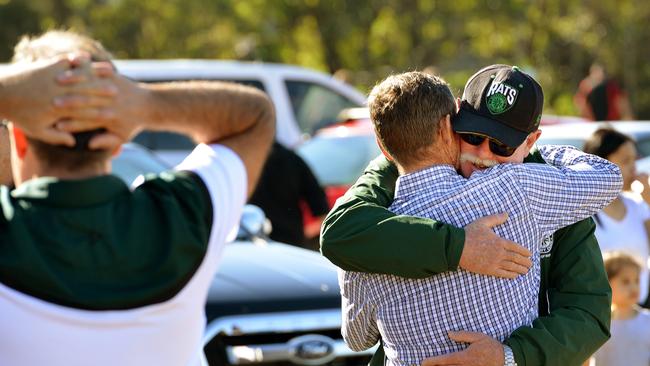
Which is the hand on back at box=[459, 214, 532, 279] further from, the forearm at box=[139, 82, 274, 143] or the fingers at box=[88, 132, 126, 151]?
the fingers at box=[88, 132, 126, 151]

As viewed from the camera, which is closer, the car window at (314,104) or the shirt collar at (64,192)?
the shirt collar at (64,192)

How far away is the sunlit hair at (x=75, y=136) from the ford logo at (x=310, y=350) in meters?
3.23

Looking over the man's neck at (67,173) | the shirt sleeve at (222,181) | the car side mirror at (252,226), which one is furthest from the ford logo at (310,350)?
the man's neck at (67,173)

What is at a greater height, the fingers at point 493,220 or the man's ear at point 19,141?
the man's ear at point 19,141

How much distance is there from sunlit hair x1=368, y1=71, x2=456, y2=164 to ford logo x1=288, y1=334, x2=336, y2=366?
243cm

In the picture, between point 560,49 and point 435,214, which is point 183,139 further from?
point 560,49

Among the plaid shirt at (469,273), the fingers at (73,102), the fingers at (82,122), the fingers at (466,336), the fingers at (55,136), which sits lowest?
the fingers at (466,336)

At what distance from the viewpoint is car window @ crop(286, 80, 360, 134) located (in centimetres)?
1400

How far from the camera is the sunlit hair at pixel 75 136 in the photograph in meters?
2.35

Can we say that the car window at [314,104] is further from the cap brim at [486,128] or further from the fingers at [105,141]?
A: the fingers at [105,141]

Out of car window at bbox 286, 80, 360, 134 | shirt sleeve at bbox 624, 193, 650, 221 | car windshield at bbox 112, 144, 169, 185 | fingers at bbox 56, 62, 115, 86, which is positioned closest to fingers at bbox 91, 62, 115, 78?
fingers at bbox 56, 62, 115, 86

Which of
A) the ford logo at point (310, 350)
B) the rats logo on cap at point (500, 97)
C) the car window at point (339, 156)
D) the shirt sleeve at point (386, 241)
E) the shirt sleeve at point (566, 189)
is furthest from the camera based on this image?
the car window at point (339, 156)

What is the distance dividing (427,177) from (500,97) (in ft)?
1.05

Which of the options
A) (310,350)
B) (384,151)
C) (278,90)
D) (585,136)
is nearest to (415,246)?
(384,151)
